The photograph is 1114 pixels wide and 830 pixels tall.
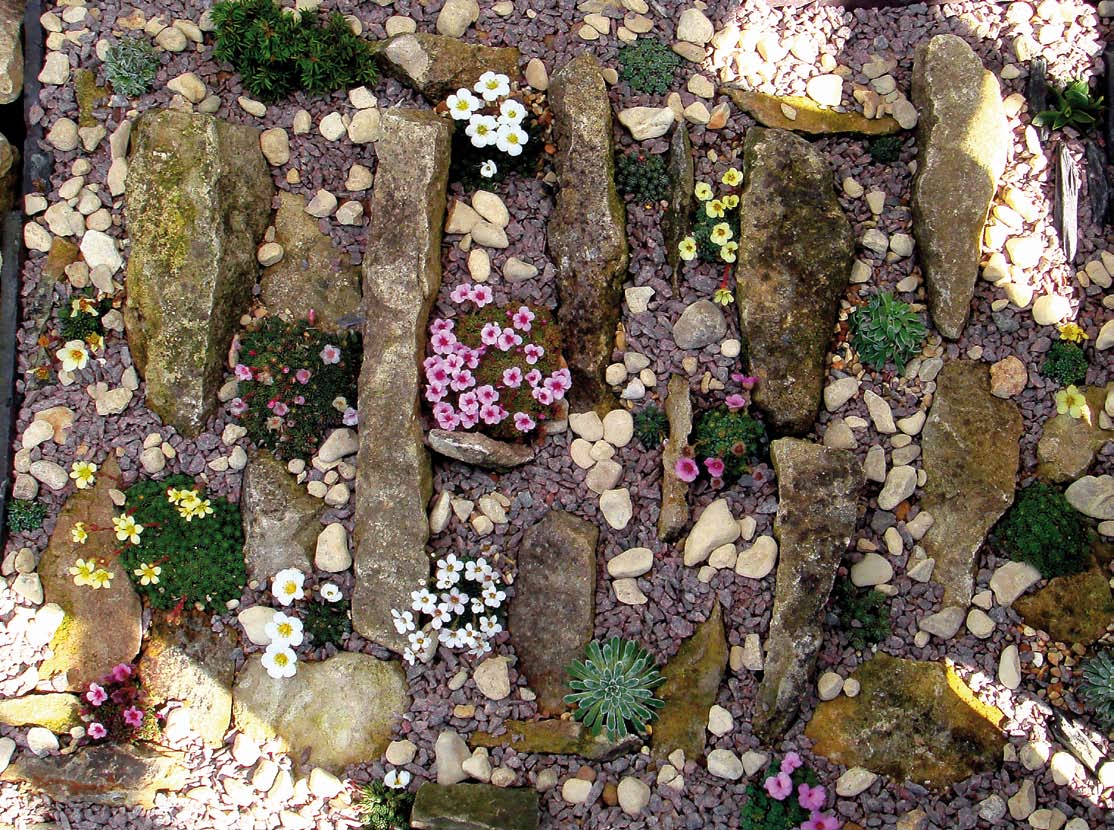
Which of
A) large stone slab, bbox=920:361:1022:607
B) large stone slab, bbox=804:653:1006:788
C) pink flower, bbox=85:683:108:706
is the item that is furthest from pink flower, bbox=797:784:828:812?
pink flower, bbox=85:683:108:706

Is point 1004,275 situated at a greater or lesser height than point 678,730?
greater

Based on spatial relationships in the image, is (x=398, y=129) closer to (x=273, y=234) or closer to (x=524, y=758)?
(x=273, y=234)

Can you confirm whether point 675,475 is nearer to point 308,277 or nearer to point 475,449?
point 475,449

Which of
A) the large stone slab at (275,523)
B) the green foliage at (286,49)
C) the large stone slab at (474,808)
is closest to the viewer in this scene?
the large stone slab at (474,808)

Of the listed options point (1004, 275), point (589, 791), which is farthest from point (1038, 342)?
point (589, 791)

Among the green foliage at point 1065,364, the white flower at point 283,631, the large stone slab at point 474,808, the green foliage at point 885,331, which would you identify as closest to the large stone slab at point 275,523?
the white flower at point 283,631

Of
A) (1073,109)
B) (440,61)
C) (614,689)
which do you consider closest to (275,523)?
(614,689)

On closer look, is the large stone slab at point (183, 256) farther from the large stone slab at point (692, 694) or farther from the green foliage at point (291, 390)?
the large stone slab at point (692, 694)

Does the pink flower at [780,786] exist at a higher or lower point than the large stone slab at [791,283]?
lower
